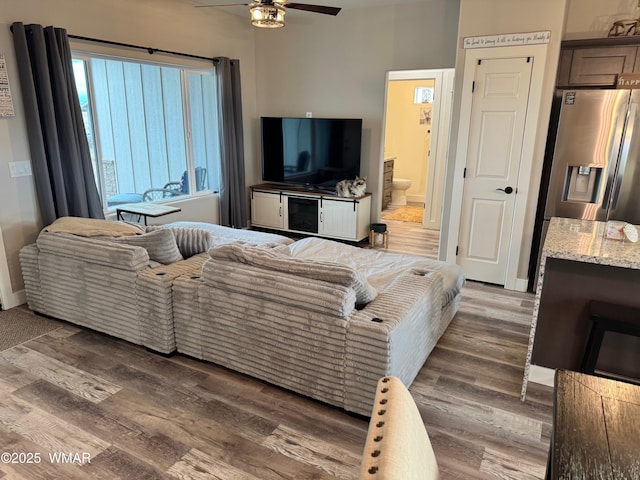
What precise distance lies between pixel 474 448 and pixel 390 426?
162 cm

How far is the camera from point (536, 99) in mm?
3834

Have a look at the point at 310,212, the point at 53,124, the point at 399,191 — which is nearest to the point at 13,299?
the point at 53,124

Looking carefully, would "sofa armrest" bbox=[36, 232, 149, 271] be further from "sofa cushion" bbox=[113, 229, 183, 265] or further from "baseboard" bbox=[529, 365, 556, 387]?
"baseboard" bbox=[529, 365, 556, 387]

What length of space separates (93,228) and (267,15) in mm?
2063

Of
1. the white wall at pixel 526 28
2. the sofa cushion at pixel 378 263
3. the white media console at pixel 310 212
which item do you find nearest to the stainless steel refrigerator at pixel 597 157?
the white wall at pixel 526 28

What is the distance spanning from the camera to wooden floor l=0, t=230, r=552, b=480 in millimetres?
2012

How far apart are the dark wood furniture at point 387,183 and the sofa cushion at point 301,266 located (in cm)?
533

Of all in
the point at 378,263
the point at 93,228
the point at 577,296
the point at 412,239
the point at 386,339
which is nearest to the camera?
the point at 386,339

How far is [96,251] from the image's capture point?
2.96 m

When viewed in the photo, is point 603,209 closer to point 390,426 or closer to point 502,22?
point 502,22

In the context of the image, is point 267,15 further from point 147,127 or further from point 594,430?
point 594,430

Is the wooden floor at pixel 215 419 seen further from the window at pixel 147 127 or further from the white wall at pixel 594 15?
the white wall at pixel 594 15

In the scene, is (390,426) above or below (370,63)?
below

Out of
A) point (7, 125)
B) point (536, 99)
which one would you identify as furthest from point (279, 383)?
point (536, 99)
